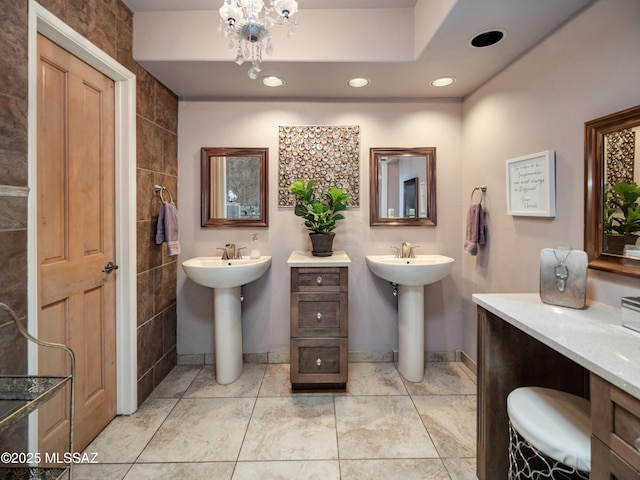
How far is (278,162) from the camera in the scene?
8.23 feet

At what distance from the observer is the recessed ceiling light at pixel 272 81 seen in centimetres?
215

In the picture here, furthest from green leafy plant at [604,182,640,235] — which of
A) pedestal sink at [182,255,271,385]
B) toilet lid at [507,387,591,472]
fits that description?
pedestal sink at [182,255,271,385]

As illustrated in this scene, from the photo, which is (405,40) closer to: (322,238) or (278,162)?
(278,162)

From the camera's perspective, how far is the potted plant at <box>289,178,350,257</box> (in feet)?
7.42

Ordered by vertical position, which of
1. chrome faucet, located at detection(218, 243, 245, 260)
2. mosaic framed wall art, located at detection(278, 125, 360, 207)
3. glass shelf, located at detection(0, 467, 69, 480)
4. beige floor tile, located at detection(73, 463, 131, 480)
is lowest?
beige floor tile, located at detection(73, 463, 131, 480)

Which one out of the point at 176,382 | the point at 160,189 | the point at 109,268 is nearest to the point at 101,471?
the point at 176,382

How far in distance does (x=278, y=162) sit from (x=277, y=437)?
193 cm

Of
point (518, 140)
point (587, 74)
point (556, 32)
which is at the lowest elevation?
point (518, 140)

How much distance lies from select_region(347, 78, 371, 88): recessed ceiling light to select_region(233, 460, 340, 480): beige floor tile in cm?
236

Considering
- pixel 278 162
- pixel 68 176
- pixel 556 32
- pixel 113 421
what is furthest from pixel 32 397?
pixel 556 32

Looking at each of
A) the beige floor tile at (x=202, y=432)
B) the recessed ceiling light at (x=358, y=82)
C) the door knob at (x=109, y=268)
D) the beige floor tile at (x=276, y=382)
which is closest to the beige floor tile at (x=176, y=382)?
the beige floor tile at (x=202, y=432)

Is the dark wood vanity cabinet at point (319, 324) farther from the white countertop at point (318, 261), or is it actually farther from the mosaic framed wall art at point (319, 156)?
the mosaic framed wall art at point (319, 156)

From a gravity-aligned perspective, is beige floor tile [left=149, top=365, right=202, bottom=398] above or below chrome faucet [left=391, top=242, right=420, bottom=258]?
below

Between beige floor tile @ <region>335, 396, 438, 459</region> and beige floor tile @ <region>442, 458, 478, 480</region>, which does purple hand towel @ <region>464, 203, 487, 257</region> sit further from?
beige floor tile @ <region>442, 458, 478, 480</region>
